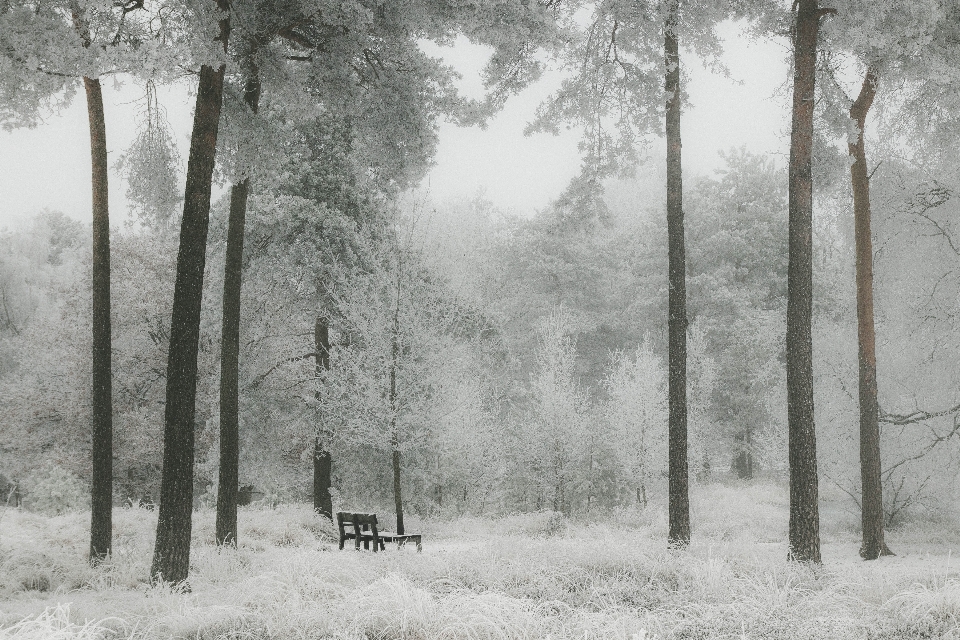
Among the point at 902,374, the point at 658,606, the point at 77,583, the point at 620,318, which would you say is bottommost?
the point at 77,583

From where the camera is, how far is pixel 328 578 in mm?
5672

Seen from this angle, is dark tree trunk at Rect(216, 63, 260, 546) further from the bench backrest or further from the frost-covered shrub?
the frost-covered shrub

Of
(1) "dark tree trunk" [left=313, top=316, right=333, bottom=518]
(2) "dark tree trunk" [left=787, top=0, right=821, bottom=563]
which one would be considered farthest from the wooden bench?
(2) "dark tree trunk" [left=787, top=0, right=821, bottom=563]

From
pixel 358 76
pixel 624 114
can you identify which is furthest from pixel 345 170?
pixel 624 114

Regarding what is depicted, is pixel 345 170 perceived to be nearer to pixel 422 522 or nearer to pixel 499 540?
pixel 422 522

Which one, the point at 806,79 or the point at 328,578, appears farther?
the point at 806,79

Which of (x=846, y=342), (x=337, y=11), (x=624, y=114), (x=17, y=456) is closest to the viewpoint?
(x=337, y=11)

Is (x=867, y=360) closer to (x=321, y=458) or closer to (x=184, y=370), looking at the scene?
(x=184, y=370)

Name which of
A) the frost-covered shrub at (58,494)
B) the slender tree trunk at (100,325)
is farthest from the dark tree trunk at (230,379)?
the frost-covered shrub at (58,494)

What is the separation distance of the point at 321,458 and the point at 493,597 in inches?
452

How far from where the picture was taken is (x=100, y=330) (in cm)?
948

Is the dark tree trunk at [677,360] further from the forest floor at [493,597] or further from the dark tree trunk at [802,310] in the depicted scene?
the dark tree trunk at [802,310]

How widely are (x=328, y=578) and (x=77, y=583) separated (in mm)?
4443

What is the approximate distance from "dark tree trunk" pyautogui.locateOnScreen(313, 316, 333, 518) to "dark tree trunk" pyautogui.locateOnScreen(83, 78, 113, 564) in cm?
570
